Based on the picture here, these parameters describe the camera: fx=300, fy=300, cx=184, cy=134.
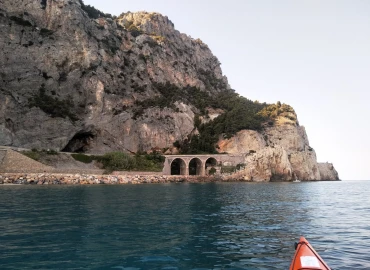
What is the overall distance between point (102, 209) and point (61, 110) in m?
69.6

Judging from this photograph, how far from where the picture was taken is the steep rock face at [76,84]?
8000cm

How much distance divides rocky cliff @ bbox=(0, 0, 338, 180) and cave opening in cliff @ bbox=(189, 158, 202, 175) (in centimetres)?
792

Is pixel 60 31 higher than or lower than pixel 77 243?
higher

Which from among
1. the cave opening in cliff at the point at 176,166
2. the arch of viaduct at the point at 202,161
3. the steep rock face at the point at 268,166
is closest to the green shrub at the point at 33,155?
the arch of viaduct at the point at 202,161

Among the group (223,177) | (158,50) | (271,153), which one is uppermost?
(158,50)

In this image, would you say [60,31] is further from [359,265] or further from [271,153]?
[359,265]

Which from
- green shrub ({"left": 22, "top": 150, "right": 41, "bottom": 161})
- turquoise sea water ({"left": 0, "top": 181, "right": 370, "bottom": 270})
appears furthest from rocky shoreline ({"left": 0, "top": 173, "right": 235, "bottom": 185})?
turquoise sea water ({"left": 0, "top": 181, "right": 370, "bottom": 270})

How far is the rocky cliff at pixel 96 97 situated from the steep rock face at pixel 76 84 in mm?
267

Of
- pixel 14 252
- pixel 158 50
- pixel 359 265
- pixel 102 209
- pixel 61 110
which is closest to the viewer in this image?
pixel 359 265

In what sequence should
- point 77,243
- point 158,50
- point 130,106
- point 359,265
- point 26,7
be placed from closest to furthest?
point 359,265, point 77,243, point 26,7, point 130,106, point 158,50

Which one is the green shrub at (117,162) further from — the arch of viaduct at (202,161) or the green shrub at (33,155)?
the green shrub at (33,155)

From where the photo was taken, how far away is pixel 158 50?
417ft

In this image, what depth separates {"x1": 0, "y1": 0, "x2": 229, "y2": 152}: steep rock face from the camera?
80.0 meters

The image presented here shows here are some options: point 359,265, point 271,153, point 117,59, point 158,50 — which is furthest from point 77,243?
point 158,50
